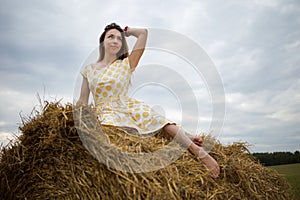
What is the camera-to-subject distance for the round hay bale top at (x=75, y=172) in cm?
167

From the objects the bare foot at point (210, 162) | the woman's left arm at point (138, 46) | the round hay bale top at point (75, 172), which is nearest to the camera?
the round hay bale top at point (75, 172)

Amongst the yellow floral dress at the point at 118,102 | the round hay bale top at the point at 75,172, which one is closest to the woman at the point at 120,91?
the yellow floral dress at the point at 118,102

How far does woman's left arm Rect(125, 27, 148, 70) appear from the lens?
277cm

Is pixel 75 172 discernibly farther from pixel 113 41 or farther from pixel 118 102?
pixel 113 41

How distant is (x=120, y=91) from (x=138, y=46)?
1.51 feet

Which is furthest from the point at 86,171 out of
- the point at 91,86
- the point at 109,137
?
the point at 91,86

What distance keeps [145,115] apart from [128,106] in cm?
18

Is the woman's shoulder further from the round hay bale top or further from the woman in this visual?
the round hay bale top

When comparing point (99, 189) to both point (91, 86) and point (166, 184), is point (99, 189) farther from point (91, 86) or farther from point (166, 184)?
point (91, 86)

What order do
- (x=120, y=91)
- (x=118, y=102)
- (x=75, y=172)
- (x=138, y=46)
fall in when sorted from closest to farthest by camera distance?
(x=75, y=172)
(x=118, y=102)
(x=120, y=91)
(x=138, y=46)

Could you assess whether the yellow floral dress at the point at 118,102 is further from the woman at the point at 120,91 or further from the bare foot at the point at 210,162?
the bare foot at the point at 210,162

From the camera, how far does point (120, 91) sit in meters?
2.67

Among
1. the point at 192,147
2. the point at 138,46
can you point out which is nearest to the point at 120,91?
the point at 138,46

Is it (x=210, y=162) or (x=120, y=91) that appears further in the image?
(x=120, y=91)
